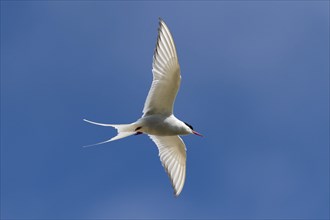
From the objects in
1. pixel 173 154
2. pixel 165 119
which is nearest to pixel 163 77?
pixel 165 119

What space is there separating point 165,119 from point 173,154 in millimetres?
1100

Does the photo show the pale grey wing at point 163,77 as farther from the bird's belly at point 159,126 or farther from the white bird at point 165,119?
the bird's belly at point 159,126

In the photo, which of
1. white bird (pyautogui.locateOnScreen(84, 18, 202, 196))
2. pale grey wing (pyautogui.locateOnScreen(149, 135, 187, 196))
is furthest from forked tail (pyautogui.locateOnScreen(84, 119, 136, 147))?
pale grey wing (pyautogui.locateOnScreen(149, 135, 187, 196))

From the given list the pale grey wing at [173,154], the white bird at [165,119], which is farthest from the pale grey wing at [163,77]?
the pale grey wing at [173,154]

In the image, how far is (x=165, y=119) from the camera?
10.6 m

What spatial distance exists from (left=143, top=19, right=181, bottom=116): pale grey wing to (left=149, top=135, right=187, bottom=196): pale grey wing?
917 millimetres

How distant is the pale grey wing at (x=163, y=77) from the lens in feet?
32.1

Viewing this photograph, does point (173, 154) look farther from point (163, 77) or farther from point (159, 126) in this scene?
point (163, 77)

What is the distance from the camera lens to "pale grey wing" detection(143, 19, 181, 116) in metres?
9.80

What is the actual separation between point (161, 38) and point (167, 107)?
139cm

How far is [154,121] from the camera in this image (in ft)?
34.6

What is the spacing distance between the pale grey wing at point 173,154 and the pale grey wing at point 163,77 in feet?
3.01

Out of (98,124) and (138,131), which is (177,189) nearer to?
(138,131)

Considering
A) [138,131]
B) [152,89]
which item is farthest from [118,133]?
[152,89]
